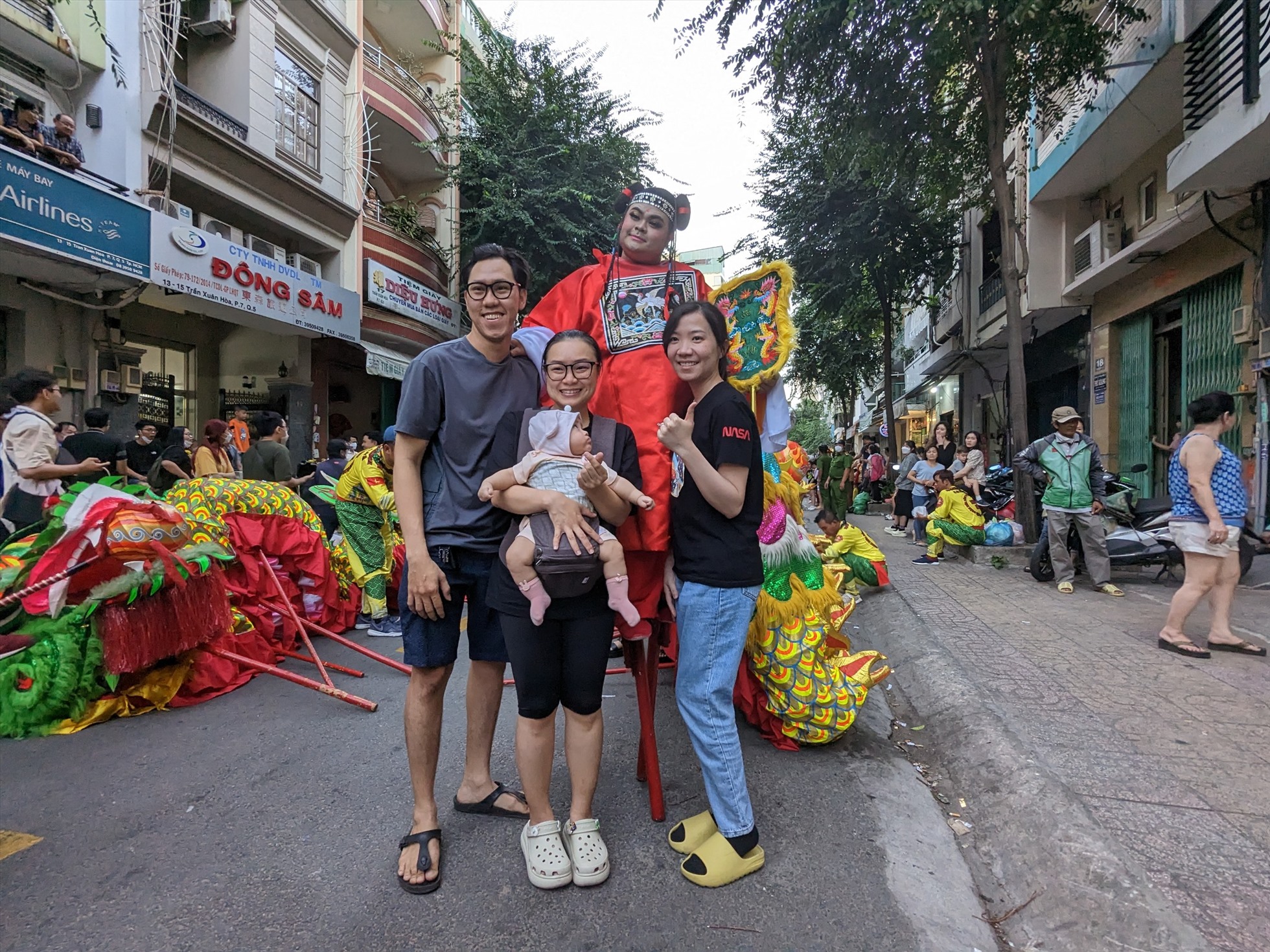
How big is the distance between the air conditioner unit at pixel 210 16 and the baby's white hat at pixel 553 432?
12.1m

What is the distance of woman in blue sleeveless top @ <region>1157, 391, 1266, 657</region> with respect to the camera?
3951 millimetres

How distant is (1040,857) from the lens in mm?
2027

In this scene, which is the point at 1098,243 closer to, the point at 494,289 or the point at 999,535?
the point at 999,535

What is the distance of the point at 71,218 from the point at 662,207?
325 inches

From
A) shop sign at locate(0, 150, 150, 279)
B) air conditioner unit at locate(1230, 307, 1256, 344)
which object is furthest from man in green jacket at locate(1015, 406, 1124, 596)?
shop sign at locate(0, 150, 150, 279)

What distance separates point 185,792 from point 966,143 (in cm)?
1049

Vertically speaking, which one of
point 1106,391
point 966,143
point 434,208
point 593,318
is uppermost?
point 434,208

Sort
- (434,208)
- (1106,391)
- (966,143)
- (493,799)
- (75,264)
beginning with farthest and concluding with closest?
(434,208), (1106,391), (966,143), (75,264), (493,799)

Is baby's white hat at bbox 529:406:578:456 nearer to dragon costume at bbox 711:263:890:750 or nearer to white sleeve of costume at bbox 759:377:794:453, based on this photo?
dragon costume at bbox 711:263:890:750

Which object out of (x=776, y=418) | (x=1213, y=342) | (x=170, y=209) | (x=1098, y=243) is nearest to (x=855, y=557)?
(x=776, y=418)

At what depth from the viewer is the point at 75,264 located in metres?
7.86

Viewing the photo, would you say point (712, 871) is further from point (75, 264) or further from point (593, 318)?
point (75, 264)

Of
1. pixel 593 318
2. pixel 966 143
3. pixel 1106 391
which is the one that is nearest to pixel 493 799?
pixel 593 318

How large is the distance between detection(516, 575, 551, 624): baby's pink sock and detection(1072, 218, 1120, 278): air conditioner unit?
37.7 ft
